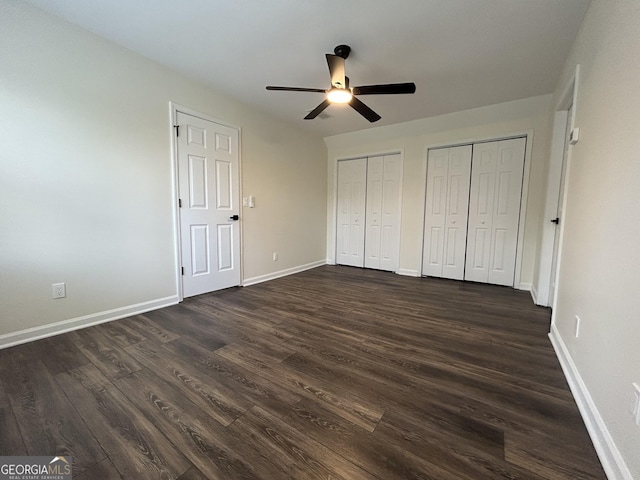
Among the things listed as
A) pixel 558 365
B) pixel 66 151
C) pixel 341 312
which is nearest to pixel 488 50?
pixel 558 365

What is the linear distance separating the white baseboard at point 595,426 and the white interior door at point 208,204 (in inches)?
133

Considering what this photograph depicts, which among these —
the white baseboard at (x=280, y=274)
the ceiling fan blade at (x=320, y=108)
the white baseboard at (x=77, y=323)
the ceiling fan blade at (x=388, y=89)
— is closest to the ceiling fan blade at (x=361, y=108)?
the ceiling fan blade at (x=388, y=89)

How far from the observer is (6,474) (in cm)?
99

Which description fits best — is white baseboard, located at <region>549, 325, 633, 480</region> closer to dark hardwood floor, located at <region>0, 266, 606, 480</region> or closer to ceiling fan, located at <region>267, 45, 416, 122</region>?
dark hardwood floor, located at <region>0, 266, 606, 480</region>

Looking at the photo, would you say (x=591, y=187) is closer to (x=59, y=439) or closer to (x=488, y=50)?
(x=488, y=50)

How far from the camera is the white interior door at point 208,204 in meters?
2.92

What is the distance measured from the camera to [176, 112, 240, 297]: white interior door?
2.92m

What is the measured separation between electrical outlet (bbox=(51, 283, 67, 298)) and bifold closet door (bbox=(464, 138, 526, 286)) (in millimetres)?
4808

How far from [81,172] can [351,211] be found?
3908 mm

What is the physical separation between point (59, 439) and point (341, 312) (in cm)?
210

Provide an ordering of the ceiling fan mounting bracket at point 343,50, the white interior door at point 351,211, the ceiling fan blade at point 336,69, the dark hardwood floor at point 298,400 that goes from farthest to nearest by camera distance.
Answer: the white interior door at point 351,211, the ceiling fan mounting bracket at point 343,50, the ceiling fan blade at point 336,69, the dark hardwood floor at point 298,400

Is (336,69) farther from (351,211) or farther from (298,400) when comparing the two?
(351,211)

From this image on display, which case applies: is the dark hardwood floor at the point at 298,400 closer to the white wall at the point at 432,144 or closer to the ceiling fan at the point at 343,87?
the white wall at the point at 432,144

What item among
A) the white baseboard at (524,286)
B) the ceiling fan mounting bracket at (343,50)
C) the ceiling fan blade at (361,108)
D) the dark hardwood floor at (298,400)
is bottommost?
the dark hardwood floor at (298,400)
